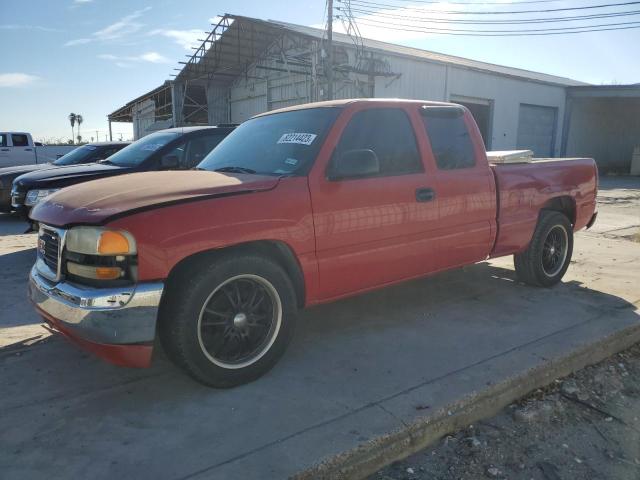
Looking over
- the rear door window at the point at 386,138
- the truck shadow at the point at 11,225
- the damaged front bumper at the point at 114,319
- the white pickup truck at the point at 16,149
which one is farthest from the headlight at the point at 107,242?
the white pickup truck at the point at 16,149

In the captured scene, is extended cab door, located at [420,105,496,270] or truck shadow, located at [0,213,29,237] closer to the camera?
extended cab door, located at [420,105,496,270]

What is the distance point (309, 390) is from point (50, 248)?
1897mm

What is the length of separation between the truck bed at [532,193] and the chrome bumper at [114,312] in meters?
3.33

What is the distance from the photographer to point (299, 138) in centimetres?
372

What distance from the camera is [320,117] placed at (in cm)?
381

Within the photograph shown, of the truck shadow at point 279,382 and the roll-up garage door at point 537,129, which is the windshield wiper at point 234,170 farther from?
the roll-up garage door at point 537,129

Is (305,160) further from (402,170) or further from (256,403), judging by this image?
(256,403)

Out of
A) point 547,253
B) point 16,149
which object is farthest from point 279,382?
point 16,149

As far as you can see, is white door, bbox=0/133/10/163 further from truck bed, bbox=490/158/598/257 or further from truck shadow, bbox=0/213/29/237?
truck bed, bbox=490/158/598/257

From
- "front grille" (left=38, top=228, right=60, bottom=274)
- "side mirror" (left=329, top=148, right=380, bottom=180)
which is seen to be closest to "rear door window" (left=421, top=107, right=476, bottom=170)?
"side mirror" (left=329, top=148, right=380, bottom=180)

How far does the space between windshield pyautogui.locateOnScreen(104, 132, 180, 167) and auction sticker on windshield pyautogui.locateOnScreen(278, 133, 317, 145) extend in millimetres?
3876

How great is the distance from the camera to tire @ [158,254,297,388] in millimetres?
2922

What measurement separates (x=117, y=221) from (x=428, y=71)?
19297 millimetres

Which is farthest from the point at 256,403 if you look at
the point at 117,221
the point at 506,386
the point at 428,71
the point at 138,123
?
the point at 138,123
